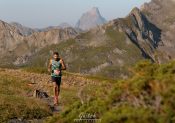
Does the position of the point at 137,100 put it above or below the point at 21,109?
above

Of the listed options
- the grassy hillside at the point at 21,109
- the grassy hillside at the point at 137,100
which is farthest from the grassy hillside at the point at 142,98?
the grassy hillside at the point at 21,109

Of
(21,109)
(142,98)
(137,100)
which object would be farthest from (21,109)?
(142,98)

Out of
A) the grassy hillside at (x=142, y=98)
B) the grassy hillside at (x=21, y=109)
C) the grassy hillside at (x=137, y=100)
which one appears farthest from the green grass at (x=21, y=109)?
the grassy hillside at (x=142, y=98)

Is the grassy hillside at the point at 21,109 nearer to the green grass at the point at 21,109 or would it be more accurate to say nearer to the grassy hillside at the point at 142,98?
the green grass at the point at 21,109

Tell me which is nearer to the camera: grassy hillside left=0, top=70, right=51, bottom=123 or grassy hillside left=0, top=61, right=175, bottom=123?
grassy hillside left=0, top=61, right=175, bottom=123

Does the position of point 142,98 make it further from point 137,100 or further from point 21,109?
point 21,109

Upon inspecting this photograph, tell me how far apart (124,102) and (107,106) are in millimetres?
1299

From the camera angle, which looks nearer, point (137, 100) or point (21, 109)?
point (137, 100)

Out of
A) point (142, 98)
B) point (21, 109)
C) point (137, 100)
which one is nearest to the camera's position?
point (142, 98)

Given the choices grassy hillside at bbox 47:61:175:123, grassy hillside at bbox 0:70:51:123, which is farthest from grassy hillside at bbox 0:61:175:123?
grassy hillside at bbox 0:70:51:123

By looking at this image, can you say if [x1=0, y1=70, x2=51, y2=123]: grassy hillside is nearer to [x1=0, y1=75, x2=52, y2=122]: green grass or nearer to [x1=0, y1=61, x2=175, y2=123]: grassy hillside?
[x1=0, y1=75, x2=52, y2=122]: green grass

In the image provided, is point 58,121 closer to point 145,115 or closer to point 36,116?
point 145,115

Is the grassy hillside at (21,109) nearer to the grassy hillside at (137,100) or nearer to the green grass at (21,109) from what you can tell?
the green grass at (21,109)

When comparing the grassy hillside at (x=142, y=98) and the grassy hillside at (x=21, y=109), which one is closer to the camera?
the grassy hillside at (x=142, y=98)
